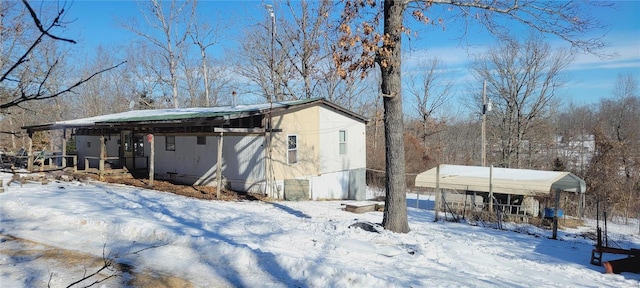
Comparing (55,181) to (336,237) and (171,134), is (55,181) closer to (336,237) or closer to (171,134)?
(171,134)

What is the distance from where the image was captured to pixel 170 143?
1788 cm

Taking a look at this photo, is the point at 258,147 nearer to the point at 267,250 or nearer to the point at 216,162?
the point at 216,162

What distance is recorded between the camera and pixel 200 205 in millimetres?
11117

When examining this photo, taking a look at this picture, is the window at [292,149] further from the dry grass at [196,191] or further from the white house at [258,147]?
the dry grass at [196,191]

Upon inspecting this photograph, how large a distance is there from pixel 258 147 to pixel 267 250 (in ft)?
31.3

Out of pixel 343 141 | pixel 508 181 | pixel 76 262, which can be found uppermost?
pixel 343 141

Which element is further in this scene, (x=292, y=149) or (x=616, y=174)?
(x=616, y=174)

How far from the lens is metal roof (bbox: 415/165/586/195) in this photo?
52.7ft

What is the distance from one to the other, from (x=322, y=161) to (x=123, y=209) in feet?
32.3

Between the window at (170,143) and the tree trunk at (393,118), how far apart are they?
11621mm

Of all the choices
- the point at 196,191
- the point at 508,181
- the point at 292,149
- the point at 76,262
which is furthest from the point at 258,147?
the point at 508,181

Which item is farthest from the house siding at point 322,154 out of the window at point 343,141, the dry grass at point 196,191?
the dry grass at point 196,191

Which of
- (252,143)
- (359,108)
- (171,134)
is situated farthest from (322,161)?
(359,108)

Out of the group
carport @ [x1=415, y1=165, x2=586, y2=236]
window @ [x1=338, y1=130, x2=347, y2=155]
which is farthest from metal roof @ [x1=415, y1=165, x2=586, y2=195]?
window @ [x1=338, y1=130, x2=347, y2=155]
